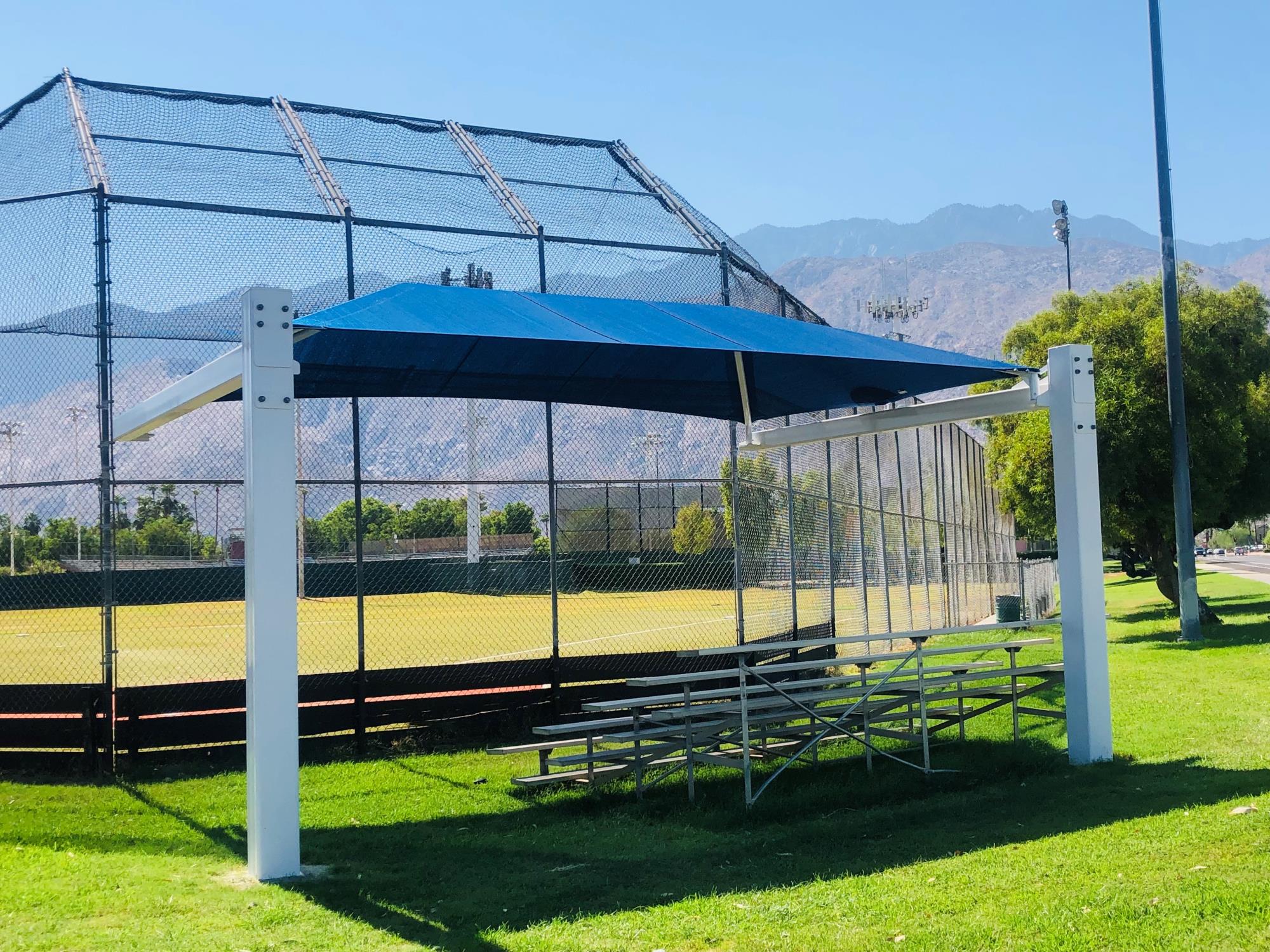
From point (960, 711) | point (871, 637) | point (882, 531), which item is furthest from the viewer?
point (882, 531)

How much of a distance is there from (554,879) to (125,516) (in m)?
9.48

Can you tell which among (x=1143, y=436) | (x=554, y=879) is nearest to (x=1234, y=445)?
(x=1143, y=436)

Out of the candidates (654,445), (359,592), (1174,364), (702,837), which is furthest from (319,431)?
(1174,364)

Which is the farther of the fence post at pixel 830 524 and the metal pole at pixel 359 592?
the fence post at pixel 830 524

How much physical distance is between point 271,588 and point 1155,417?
66.3ft

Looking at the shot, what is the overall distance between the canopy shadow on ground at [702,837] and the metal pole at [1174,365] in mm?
11053

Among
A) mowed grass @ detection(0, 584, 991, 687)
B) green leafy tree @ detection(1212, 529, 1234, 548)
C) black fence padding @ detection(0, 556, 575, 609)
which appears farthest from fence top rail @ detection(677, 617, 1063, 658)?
green leafy tree @ detection(1212, 529, 1234, 548)

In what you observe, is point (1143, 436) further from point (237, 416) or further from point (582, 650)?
point (237, 416)

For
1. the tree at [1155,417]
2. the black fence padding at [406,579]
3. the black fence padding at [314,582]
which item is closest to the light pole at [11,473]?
the black fence padding at [406,579]

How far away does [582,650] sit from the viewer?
2522 cm

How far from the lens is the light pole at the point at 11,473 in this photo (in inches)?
444

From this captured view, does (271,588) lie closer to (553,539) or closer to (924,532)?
(553,539)

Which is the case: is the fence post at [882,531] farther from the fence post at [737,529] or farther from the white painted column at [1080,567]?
the white painted column at [1080,567]

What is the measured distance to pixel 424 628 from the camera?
96.5ft
